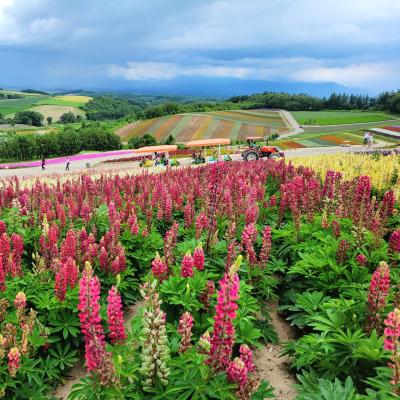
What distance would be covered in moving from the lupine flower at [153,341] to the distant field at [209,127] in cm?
9682

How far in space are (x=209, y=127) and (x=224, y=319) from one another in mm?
112571

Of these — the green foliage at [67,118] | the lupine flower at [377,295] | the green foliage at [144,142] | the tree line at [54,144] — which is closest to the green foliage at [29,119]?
the green foliage at [67,118]

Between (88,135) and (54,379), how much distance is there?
99.8m

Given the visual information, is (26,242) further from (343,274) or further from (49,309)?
(343,274)

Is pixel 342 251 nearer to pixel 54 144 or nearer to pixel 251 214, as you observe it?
pixel 251 214

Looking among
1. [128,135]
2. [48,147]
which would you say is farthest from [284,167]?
[128,135]

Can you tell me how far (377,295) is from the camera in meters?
4.43

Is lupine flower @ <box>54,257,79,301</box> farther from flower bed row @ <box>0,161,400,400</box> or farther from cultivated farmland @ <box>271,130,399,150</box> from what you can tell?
cultivated farmland @ <box>271,130,399,150</box>

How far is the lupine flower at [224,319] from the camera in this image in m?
3.18

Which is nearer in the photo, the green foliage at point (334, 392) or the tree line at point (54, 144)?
the green foliage at point (334, 392)

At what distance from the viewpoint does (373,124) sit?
113125 millimetres

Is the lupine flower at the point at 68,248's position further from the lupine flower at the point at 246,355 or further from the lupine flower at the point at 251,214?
the lupine flower at the point at 246,355

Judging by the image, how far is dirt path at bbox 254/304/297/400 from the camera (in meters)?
5.31

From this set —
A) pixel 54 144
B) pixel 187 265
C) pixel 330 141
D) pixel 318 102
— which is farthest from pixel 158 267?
pixel 318 102
